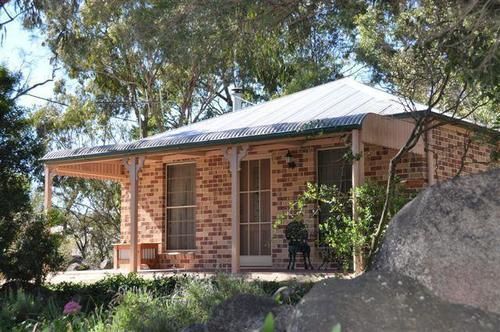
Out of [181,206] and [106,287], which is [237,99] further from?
[106,287]

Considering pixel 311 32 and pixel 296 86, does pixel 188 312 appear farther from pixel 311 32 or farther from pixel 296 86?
pixel 296 86

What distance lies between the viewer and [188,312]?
6.78m

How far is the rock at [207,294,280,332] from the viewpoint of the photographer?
16.3 feet

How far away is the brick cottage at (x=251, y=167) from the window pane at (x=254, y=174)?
26mm

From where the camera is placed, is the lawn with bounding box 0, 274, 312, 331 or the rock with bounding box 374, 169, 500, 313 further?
the lawn with bounding box 0, 274, 312, 331

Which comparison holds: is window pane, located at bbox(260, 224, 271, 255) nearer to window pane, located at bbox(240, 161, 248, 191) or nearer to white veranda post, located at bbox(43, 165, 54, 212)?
window pane, located at bbox(240, 161, 248, 191)

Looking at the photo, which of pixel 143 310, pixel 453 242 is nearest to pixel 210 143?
pixel 143 310

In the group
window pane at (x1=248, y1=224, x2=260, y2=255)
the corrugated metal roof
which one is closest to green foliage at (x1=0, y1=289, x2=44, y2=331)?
the corrugated metal roof

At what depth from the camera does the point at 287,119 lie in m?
13.1

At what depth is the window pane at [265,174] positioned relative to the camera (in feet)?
48.9

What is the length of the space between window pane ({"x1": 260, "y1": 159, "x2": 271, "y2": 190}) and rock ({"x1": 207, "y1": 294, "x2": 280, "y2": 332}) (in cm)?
971

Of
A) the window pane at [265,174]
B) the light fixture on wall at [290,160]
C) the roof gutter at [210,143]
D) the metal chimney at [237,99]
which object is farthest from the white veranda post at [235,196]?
the metal chimney at [237,99]

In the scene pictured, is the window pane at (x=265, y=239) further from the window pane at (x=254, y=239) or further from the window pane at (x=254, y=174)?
the window pane at (x=254, y=174)

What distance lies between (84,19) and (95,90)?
702 inches
